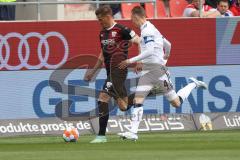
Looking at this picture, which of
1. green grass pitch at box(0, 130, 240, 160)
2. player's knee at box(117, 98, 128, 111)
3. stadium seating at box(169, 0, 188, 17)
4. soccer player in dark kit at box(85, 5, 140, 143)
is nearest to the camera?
green grass pitch at box(0, 130, 240, 160)

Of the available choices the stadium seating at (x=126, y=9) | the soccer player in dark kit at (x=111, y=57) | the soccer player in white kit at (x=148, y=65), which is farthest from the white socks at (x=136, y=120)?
the stadium seating at (x=126, y=9)

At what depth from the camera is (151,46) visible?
56.9ft

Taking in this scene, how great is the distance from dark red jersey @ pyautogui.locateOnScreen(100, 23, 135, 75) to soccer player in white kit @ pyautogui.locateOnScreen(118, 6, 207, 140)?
0.46 m

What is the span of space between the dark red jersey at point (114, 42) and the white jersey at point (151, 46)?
503 millimetres

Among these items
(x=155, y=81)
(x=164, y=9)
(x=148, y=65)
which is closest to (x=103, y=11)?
(x=148, y=65)

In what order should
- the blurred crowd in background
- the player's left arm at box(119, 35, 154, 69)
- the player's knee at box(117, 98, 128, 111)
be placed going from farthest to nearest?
the blurred crowd in background → the player's knee at box(117, 98, 128, 111) → the player's left arm at box(119, 35, 154, 69)

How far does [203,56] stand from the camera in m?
21.9

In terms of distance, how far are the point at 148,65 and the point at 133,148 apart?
3040 mm

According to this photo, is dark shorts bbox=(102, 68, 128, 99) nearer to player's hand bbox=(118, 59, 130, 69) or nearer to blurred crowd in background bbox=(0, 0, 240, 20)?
player's hand bbox=(118, 59, 130, 69)

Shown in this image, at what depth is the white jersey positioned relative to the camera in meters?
17.3

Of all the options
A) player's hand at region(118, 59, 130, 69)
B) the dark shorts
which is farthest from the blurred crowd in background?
player's hand at region(118, 59, 130, 69)

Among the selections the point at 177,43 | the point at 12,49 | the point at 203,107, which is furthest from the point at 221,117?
the point at 12,49

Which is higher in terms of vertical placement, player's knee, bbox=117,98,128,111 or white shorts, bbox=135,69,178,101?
white shorts, bbox=135,69,178,101

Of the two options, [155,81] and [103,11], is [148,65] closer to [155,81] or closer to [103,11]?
[155,81]
